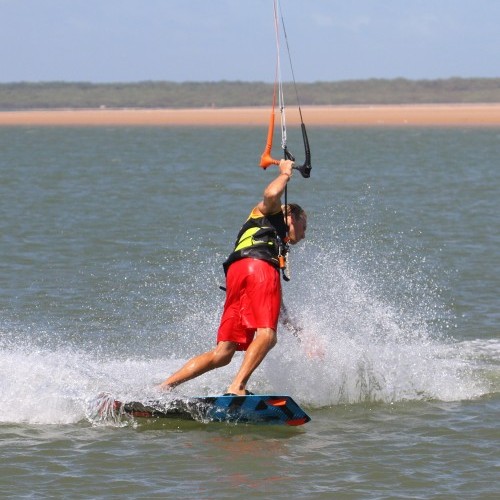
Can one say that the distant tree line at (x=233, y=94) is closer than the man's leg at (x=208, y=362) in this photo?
No

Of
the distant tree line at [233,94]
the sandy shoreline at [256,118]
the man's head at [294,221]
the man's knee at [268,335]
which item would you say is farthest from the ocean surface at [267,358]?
the distant tree line at [233,94]

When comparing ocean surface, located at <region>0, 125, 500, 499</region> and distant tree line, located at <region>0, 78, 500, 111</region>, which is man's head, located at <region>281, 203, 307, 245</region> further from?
distant tree line, located at <region>0, 78, 500, 111</region>

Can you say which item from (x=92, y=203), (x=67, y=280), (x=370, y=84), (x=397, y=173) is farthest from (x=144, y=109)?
(x=67, y=280)

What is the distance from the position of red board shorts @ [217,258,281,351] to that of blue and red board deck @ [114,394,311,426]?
17.8 inches

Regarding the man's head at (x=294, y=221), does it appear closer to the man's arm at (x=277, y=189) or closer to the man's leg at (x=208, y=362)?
the man's arm at (x=277, y=189)

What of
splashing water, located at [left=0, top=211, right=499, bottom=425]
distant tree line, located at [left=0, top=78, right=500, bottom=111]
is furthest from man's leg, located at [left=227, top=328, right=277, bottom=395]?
distant tree line, located at [left=0, top=78, right=500, bottom=111]

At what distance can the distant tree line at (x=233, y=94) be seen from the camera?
520ft

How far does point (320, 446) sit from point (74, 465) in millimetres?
1865

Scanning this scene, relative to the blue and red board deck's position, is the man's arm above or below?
above

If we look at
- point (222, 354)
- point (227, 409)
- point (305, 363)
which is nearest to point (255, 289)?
point (222, 354)

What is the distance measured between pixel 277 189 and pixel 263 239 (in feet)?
1.54

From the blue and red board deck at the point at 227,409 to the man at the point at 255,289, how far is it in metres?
0.12

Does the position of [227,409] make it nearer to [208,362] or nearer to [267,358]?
[208,362]

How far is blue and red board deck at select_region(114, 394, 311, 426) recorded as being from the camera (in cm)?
979
